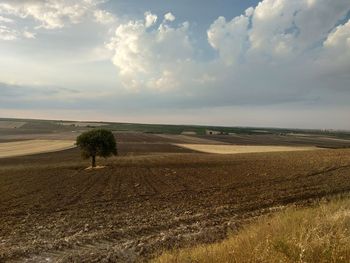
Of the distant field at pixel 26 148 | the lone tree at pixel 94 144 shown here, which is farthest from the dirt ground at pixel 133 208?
the distant field at pixel 26 148

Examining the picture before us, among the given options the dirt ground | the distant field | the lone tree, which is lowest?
the distant field

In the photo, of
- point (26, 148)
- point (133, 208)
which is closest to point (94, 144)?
point (133, 208)

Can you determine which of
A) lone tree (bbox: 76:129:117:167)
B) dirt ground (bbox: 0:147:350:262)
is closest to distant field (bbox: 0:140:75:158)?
lone tree (bbox: 76:129:117:167)

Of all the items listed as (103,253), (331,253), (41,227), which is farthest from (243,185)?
(331,253)

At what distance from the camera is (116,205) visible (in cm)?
2323

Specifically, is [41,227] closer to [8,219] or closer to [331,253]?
[8,219]

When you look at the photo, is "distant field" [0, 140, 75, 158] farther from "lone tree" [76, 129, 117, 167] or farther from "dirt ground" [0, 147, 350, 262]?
"dirt ground" [0, 147, 350, 262]

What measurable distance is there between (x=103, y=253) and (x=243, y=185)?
18745 millimetres

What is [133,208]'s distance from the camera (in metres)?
22.0

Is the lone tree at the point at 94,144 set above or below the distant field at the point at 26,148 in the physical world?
above

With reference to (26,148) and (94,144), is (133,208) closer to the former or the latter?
(94,144)

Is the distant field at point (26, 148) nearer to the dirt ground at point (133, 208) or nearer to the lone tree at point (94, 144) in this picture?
the lone tree at point (94, 144)

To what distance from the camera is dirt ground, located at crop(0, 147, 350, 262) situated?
533 inches

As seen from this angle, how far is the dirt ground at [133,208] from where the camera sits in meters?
13.5
